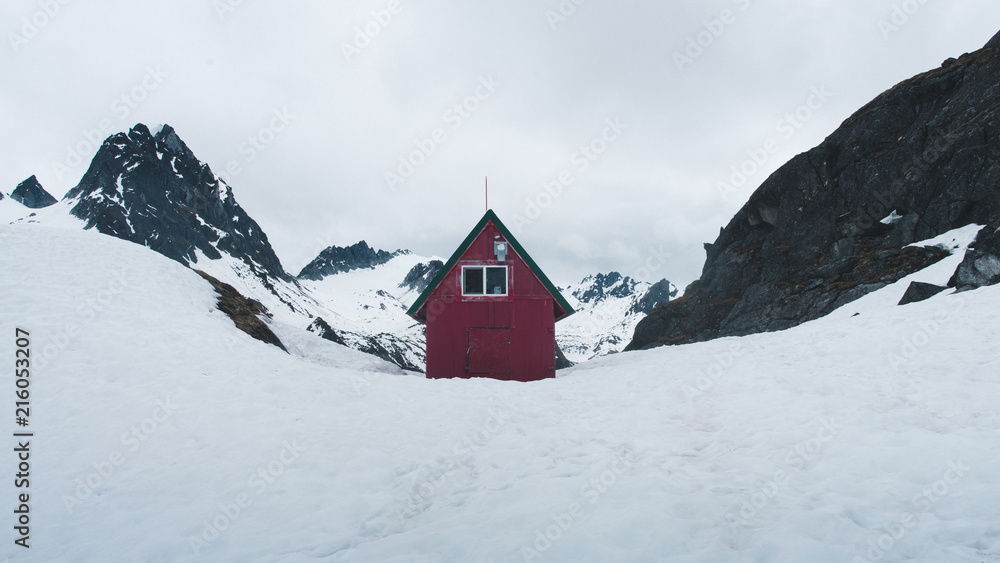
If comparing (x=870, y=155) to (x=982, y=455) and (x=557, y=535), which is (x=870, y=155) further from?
(x=557, y=535)

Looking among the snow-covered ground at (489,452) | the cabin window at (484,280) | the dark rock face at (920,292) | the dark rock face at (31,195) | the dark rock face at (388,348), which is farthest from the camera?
the dark rock face at (31,195)

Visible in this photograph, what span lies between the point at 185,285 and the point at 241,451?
12.7 m

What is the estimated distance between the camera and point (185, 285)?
16.7m

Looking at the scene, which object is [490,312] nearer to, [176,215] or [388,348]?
[388,348]

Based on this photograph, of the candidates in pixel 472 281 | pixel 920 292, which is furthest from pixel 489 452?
pixel 920 292

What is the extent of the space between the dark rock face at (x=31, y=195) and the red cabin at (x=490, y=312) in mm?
211862

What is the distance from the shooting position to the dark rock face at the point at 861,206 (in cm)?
2375

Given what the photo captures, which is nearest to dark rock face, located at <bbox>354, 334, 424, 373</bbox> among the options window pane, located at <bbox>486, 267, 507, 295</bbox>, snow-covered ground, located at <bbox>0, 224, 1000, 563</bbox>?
window pane, located at <bbox>486, 267, 507, 295</bbox>

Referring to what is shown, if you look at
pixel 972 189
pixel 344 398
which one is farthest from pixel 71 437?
pixel 972 189

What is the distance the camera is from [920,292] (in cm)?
1603

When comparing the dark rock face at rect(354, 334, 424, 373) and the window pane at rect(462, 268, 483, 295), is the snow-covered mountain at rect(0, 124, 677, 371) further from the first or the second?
the window pane at rect(462, 268, 483, 295)

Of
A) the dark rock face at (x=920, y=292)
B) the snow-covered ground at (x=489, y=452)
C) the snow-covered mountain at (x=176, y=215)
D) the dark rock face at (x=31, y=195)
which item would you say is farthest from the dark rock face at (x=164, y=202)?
the dark rock face at (x=920, y=292)

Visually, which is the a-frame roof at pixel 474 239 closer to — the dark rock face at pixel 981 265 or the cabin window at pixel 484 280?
the cabin window at pixel 484 280

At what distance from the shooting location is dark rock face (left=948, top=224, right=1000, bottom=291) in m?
14.1
